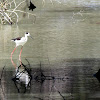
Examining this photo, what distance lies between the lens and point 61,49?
42.4ft

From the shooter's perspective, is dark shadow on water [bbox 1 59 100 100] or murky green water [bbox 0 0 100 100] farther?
murky green water [bbox 0 0 100 100]

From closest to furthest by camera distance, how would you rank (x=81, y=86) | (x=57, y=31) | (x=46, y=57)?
1. (x=81, y=86)
2. (x=46, y=57)
3. (x=57, y=31)

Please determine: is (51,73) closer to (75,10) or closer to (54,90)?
(54,90)

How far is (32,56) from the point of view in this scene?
11.8 metres

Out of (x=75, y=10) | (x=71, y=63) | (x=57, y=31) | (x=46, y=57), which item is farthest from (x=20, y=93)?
(x=75, y=10)

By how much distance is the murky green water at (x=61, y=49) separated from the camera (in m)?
7.81

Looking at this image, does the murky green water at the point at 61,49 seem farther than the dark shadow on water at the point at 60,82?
Yes

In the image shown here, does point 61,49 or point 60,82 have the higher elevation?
point 60,82

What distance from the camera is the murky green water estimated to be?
781cm

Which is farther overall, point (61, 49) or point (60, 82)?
point (61, 49)

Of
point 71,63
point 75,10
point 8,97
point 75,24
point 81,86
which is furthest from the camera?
point 75,10

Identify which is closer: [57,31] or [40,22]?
[57,31]

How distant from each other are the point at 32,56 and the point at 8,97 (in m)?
4.49

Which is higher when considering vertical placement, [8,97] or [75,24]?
[8,97]
